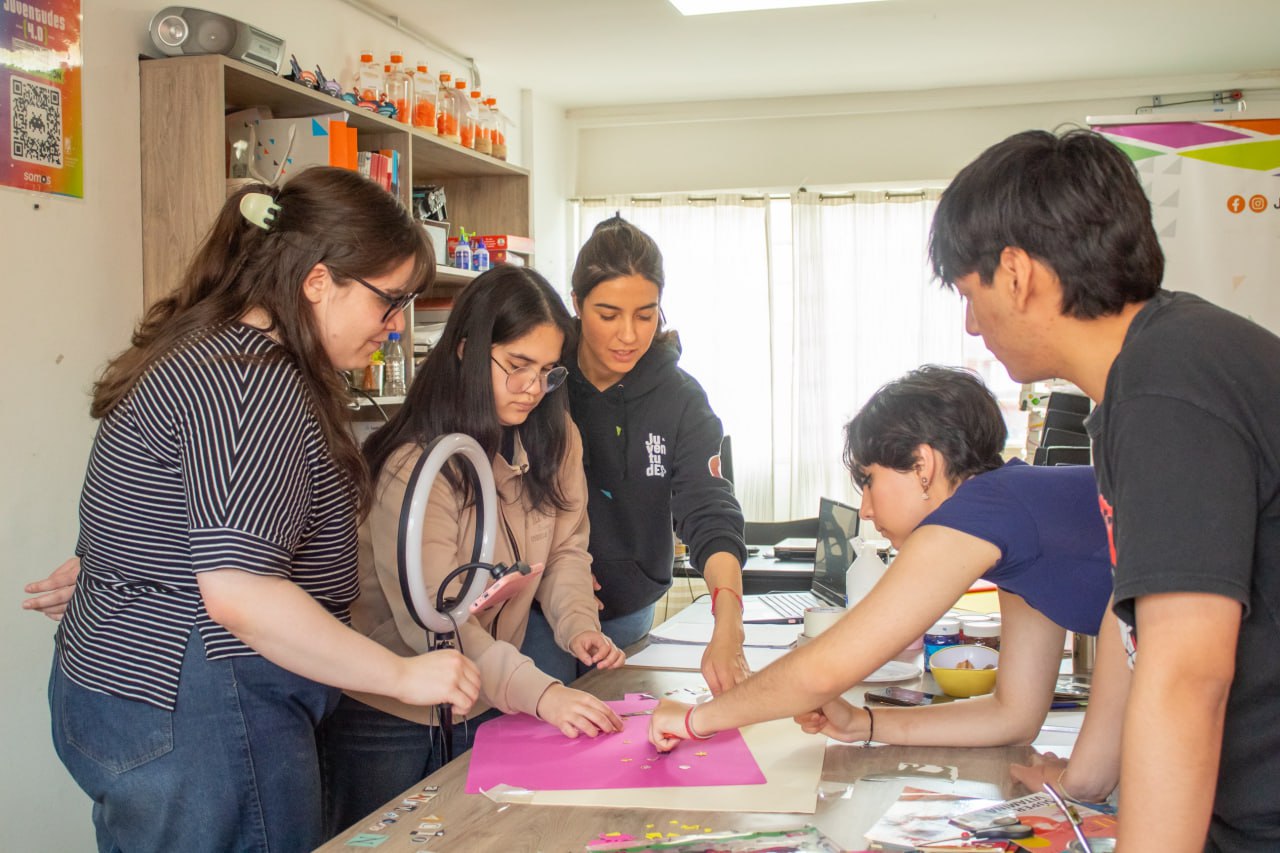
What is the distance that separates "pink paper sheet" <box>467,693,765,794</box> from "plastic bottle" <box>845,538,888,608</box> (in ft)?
3.09

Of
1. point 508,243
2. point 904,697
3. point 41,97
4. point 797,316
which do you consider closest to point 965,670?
point 904,697

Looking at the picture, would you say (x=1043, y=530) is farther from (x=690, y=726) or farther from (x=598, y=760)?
(x=598, y=760)

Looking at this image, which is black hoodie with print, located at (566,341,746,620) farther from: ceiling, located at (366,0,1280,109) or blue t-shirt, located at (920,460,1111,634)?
ceiling, located at (366,0,1280,109)

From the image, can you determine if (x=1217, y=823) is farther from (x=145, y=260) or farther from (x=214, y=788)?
Answer: (x=145, y=260)

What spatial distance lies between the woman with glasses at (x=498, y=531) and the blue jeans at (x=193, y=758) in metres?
0.29

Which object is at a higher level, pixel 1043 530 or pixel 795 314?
pixel 795 314

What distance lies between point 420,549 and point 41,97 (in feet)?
6.51

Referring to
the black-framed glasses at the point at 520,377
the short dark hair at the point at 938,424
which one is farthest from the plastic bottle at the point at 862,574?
the black-framed glasses at the point at 520,377

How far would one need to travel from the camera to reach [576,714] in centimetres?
166

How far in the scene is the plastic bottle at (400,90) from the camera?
4031 millimetres

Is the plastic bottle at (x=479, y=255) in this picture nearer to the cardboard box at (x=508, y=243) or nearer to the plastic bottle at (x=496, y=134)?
the cardboard box at (x=508, y=243)

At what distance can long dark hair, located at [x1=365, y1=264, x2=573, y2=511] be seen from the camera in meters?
1.85

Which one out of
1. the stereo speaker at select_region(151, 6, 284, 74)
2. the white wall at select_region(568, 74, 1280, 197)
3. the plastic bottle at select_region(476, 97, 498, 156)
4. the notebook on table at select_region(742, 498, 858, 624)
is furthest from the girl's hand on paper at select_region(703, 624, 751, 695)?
the white wall at select_region(568, 74, 1280, 197)

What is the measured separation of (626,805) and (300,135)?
2.50 m
